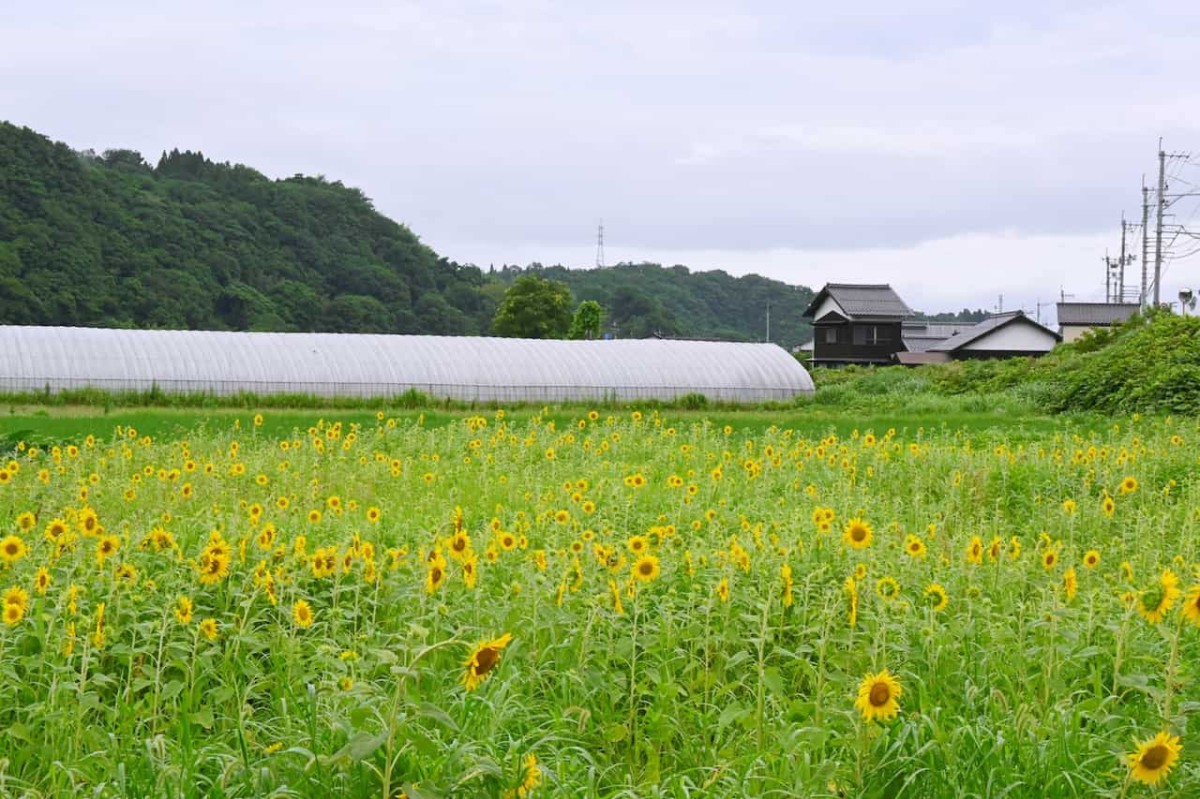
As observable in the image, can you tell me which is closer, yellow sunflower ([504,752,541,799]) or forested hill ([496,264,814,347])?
yellow sunflower ([504,752,541,799])

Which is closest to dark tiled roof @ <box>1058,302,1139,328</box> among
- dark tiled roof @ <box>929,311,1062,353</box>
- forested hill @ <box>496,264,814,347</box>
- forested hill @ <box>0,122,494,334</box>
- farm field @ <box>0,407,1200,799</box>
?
dark tiled roof @ <box>929,311,1062,353</box>

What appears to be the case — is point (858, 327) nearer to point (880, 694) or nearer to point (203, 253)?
point (203, 253)

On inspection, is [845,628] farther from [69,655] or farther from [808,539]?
[69,655]

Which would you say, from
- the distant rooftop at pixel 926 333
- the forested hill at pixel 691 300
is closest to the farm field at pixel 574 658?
the distant rooftop at pixel 926 333

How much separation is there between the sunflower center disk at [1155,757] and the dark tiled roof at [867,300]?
40566 mm

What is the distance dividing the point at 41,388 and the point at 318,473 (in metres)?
12.2

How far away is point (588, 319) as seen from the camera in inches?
1665

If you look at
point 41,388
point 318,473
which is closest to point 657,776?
point 318,473

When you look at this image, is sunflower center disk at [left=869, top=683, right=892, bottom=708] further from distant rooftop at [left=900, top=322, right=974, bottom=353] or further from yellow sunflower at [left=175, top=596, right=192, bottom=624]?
distant rooftop at [left=900, top=322, right=974, bottom=353]

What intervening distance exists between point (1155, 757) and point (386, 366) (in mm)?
18919

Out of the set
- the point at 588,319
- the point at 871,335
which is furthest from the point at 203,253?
the point at 871,335

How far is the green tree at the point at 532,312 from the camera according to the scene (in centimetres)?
4531

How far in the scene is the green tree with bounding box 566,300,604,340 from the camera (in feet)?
138

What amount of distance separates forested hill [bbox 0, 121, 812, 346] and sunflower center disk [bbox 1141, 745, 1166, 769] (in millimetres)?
32620
